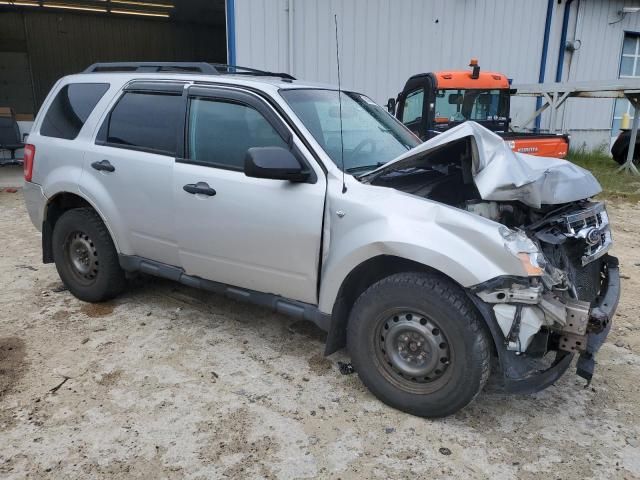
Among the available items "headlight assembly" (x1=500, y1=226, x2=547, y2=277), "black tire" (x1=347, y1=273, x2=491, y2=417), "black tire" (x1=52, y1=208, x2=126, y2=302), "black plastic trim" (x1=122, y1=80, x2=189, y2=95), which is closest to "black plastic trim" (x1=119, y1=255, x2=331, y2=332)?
"black tire" (x1=52, y1=208, x2=126, y2=302)

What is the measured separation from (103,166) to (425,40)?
1036 centimetres

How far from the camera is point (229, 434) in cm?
279

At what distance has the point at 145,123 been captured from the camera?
3.92 metres

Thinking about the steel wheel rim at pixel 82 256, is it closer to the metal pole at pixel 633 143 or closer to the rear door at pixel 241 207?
the rear door at pixel 241 207

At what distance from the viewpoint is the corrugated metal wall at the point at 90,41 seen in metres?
19.1

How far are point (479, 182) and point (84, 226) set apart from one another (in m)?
3.14

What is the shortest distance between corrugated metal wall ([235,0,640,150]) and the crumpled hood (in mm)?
7708

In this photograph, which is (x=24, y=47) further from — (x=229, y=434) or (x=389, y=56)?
(x=229, y=434)

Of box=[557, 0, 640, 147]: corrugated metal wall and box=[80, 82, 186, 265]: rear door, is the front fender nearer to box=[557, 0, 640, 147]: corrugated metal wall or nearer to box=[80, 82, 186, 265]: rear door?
box=[80, 82, 186, 265]: rear door

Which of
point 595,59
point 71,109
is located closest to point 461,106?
point 71,109

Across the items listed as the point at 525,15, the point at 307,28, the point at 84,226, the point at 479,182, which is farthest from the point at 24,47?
the point at 479,182

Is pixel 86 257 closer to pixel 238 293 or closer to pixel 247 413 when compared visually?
pixel 238 293

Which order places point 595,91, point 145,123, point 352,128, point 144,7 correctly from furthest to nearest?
point 144,7, point 595,91, point 145,123, point 352,128

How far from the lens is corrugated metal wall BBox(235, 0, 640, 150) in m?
10.6
